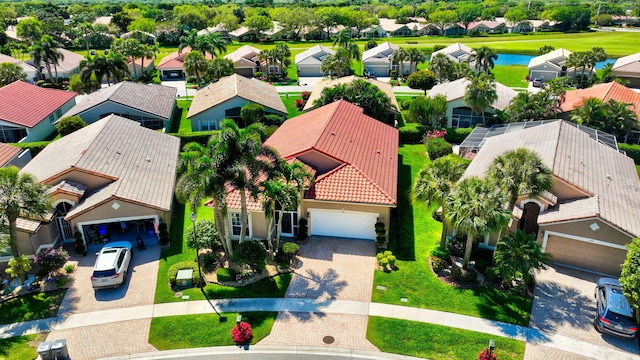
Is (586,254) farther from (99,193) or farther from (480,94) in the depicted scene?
(99,193)

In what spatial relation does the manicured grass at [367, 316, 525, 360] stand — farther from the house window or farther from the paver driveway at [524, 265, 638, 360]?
the house window

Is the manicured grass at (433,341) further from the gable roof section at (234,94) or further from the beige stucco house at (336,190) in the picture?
the gable roof section at (234,94)

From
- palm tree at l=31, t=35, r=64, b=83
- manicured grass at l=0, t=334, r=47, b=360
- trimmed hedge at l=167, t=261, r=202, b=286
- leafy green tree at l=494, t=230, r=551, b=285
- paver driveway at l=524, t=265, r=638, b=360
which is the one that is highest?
palm tree at l=31, t=35, r=64, b=83

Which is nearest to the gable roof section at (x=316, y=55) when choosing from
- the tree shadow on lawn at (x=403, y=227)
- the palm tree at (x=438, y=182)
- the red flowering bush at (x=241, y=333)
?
the tree shadow on lawn at (x=403, y=227)

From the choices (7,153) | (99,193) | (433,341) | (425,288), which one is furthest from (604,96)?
(7,153)

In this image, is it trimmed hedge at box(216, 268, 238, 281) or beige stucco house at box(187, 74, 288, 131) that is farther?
beige stucco house at box(187, 74, 288, 131)

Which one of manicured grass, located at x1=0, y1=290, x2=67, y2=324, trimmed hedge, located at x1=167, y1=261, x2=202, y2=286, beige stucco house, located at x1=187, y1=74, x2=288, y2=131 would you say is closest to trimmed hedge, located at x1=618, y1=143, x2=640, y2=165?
beige stucco house, located at x1=187, y1=74, x2=288, y2=131

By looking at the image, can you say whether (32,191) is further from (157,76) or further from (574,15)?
(574,15)
